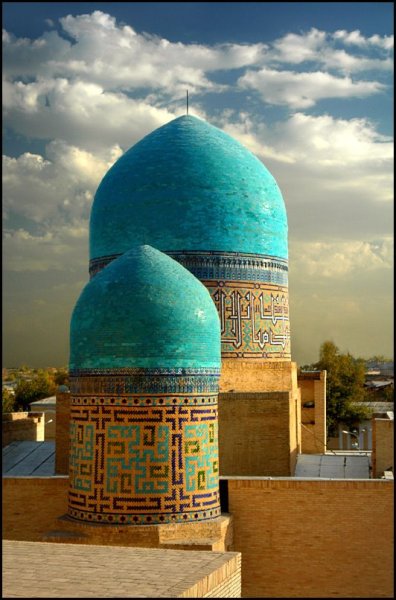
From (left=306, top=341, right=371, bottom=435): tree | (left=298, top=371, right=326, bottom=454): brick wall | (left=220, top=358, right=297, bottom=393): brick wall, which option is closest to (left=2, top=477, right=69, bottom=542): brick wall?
(left=220, top=358, right=297, bottom=393): brick wall

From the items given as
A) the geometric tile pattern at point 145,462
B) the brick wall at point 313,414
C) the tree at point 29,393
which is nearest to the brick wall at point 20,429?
the brick wall at point 313,414

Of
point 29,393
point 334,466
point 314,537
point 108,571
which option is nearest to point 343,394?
point 29,393

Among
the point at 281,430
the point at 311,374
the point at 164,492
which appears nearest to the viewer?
the point at 164,492

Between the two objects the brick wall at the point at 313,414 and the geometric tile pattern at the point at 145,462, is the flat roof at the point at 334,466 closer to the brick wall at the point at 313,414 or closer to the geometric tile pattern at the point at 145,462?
the brick wall at the point at 313,414

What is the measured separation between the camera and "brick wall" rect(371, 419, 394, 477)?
1071 centimetres

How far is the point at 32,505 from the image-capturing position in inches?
392

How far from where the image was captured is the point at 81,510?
28.9 ft

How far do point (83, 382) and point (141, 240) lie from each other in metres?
3.44

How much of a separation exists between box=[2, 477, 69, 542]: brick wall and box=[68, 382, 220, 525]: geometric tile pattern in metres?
0.98

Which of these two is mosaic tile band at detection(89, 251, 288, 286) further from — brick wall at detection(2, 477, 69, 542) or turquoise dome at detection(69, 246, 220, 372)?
brick wall at detection(2, 477, 69, 542)

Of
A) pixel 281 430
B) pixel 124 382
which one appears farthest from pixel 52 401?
pixel 124 382

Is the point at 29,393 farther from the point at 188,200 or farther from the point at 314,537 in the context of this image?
the point at 314,537

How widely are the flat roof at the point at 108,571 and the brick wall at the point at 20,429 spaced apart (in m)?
7.13

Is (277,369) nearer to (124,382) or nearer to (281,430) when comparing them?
(281,430)
